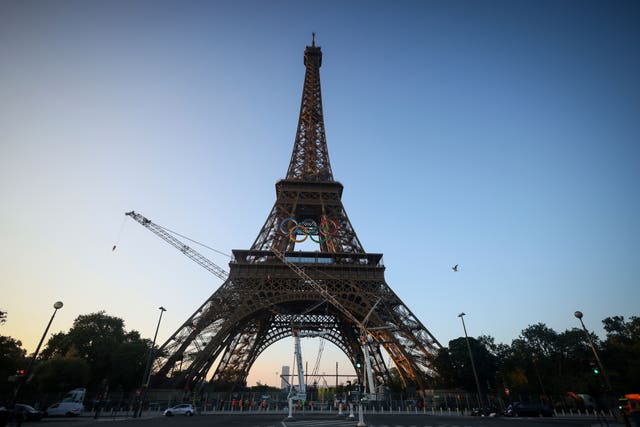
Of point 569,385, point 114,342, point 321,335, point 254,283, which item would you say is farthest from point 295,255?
point 569,385

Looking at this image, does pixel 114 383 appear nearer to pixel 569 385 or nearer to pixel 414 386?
pixel 414 386

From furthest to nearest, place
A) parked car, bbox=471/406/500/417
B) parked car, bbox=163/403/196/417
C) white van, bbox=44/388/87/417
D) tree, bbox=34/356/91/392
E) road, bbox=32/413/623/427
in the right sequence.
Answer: tree, bbox=34/356/91/392 → parked car, bbox=471/406/500/417 → parked car, bbox=163/403/196/417 → white van, bbox=44/388/87/417 → road, bbox=32/413/623/427


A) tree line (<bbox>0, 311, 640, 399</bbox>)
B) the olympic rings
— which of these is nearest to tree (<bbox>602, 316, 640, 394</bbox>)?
tree line (<bbox>0, 311, 640, 399</bbox>)

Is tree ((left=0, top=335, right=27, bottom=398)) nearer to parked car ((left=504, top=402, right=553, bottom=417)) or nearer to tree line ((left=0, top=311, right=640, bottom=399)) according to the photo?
tree line ((left=0, top=311, right=640, bottom=399))

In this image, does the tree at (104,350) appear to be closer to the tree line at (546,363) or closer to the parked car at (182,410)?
the parked car at (182,410)

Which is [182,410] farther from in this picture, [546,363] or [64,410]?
[546,363]

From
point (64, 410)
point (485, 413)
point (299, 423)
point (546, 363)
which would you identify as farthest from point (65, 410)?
point (546, 363)
